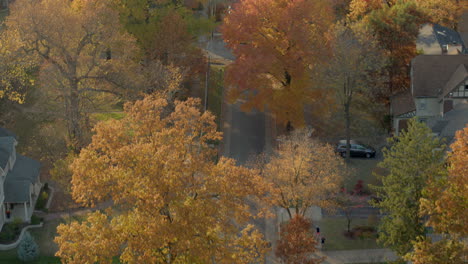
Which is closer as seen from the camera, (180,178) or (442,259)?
(180,178)

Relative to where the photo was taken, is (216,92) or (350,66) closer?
(350,66)

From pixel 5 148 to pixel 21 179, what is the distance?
8.81ft

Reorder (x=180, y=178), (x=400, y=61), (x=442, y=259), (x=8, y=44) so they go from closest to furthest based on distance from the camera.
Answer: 1. (x=180, y=178)
2. (x=442, y=259)
3. (x=8, y=44)
4. (x=400, y=61)

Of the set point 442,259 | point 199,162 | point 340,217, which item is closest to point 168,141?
point 199,162

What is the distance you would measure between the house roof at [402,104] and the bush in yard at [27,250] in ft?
109

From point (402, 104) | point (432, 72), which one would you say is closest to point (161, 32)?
point (402, 104)

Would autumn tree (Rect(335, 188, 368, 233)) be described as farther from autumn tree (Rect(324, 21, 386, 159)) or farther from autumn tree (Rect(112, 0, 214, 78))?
autumn tree (Rect(112, 0, 214, 78))

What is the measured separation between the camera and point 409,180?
38.9 metres

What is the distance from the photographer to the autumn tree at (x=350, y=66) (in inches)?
2178

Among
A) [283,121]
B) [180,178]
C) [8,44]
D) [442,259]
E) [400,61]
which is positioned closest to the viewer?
[180,178]

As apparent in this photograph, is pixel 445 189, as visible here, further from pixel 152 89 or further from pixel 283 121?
pixel 152 89

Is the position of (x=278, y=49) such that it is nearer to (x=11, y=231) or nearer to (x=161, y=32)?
(x=161, y=32)

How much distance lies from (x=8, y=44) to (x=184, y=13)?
19.6 m

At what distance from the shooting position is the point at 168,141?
107 ft
